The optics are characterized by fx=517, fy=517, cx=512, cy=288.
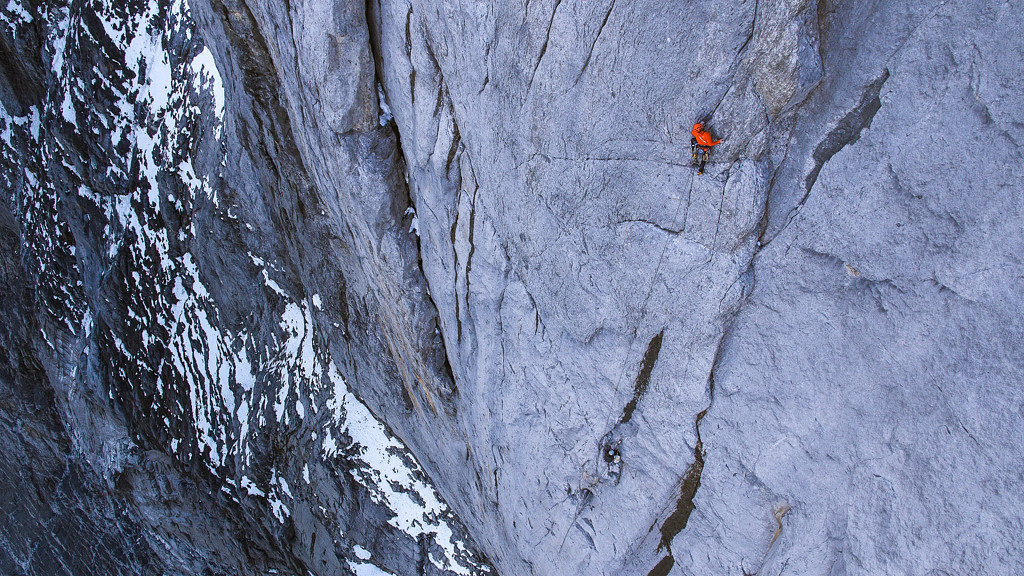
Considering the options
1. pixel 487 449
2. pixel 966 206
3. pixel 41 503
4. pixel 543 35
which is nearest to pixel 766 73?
pixel 966 206

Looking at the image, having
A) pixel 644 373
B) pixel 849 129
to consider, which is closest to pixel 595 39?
pixel 849 129

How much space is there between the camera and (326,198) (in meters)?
5.32

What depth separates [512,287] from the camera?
13.1 ft

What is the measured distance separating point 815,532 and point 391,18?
14.4 ft

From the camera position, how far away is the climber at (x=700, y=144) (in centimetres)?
251

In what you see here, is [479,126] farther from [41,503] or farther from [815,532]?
[41,503]

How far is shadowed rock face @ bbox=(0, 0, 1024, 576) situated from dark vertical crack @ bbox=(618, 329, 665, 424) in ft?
0.08

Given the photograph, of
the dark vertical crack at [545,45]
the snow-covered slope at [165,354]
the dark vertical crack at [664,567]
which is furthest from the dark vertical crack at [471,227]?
the snow-covered slope at [165,354]

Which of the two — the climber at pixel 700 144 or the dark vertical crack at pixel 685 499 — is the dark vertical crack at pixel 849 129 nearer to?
the climber at pixel 700 144

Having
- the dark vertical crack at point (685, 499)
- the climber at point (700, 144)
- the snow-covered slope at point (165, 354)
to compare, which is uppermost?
the climber at point (700, 144)

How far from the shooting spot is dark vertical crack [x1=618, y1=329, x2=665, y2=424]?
3.32 meters

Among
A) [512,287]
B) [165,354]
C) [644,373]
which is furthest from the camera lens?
[165,354]

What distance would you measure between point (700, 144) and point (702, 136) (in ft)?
0.17

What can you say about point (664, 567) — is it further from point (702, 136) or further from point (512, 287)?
point (702, 136)
